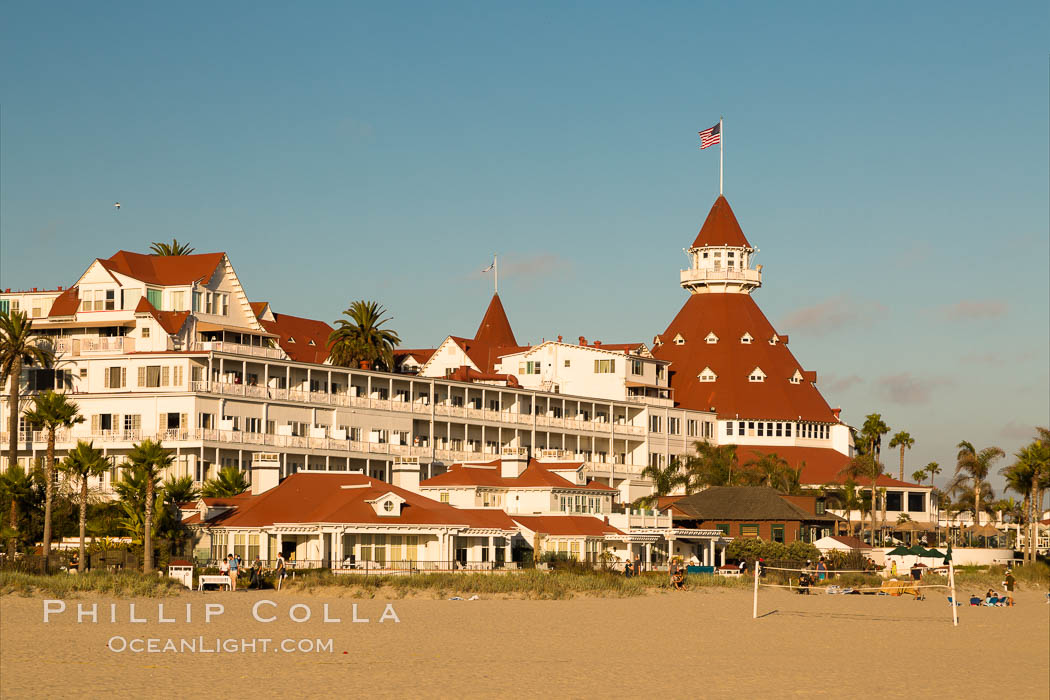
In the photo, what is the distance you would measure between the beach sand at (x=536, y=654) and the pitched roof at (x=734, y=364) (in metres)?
66.8

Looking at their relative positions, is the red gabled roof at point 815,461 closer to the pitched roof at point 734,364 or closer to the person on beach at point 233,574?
the pitched roof at point 734,364

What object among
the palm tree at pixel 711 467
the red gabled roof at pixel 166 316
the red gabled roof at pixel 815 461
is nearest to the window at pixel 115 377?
the red gabled roof at pixel 166 316

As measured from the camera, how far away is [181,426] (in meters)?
83.6

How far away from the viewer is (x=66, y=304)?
301ft

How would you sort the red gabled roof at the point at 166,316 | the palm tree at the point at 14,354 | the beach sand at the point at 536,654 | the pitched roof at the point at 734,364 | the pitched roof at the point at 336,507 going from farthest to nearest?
the pitched roof at the point at 734,364 < the red gabled roof at the point at 166,316 < the palm tree at the point at 14,354 < the pitched roof at the point at 336,507 < the beach sand at the point at 536,654

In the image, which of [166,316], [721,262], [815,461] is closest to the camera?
[166,316]

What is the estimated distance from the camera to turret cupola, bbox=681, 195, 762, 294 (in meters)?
127

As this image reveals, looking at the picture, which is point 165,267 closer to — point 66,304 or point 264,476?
point 66,304

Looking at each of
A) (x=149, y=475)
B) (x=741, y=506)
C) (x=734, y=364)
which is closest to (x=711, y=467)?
(x=741, y=506)

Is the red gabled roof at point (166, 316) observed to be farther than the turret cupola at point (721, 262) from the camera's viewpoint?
No

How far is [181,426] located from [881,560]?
134 feet

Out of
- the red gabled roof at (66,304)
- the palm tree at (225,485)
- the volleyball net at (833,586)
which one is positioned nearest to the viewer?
the volleyball net at (833,586)

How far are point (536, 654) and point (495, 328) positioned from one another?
98430 millimetres

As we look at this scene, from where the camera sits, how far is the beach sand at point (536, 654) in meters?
28.5
